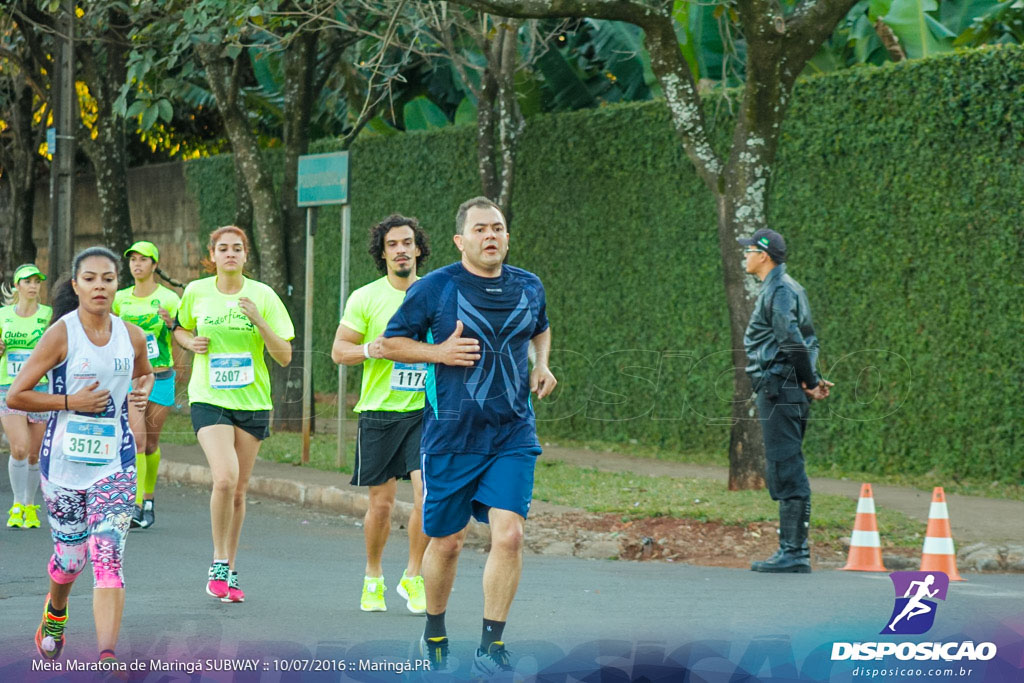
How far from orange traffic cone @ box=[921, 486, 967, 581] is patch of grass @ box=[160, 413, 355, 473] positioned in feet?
20.8

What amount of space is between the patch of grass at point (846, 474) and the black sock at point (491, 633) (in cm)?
740

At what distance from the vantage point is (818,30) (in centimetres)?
1142

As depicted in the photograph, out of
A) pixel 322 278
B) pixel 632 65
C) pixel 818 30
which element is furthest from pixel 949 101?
pixel 322 278

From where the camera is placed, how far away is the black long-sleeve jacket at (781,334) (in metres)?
9.24

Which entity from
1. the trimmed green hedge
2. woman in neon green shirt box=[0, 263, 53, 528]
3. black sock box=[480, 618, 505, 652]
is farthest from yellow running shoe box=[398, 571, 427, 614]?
the trimmed green hedge

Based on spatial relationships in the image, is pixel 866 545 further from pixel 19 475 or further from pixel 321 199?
pixel 321 199

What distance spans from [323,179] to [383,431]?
710 cm

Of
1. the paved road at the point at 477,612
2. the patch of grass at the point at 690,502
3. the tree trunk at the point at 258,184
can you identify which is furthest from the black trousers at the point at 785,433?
the tree trunk at the point at 258,184

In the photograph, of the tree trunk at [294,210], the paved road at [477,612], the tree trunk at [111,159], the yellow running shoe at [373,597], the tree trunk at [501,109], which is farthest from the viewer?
the tree trunk at [111,159]

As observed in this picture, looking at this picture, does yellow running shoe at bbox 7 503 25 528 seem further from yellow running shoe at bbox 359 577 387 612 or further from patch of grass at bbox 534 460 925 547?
yellow running shoe at bbox 359 577 387 612

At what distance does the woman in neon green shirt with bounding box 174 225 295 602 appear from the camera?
319 inches

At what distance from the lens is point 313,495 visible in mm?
12742

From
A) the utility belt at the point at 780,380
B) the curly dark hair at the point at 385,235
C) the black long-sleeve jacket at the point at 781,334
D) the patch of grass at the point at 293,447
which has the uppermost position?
the curly dark hair at the point at 385,235

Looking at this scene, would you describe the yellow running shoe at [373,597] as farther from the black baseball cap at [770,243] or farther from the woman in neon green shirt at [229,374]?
the black baseball cap at [770,243]
